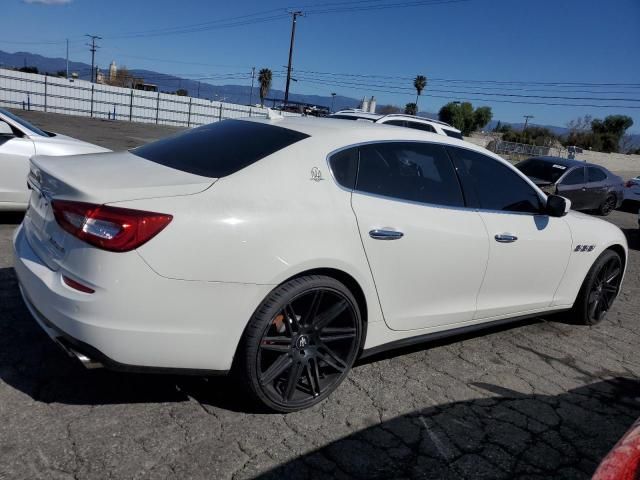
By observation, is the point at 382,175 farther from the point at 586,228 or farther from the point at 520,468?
the point at 586,228

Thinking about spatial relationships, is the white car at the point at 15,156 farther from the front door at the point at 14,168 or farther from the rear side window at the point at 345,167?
the rear side window at the point at 345,167

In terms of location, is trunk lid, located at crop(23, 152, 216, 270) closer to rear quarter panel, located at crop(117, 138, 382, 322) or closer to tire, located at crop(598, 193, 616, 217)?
rear quarter panel, located at crop(117, 138, 382, 322)

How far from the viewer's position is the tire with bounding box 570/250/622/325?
191 inches

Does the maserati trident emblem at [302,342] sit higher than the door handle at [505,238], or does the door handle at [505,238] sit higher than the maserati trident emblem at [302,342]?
the door handle at [505,238]

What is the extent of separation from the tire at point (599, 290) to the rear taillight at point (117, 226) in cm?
391

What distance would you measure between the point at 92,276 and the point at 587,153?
52209mm

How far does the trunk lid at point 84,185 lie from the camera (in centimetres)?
250

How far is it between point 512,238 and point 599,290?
1.79 metres

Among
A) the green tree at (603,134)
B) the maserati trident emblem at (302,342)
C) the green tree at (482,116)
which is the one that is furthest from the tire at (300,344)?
the green tree at (482,116)

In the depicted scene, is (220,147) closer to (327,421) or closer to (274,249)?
(274,249)

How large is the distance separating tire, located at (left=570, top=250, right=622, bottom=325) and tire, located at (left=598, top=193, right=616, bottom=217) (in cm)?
1056

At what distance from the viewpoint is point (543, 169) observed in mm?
11906

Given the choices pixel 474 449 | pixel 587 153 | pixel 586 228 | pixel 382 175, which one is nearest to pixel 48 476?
pixel 474 449

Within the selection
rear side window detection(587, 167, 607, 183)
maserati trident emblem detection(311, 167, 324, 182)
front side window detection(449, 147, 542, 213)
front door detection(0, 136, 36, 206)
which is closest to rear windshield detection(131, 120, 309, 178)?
maserati trident emblem detection(311, 167, 324, 182)
